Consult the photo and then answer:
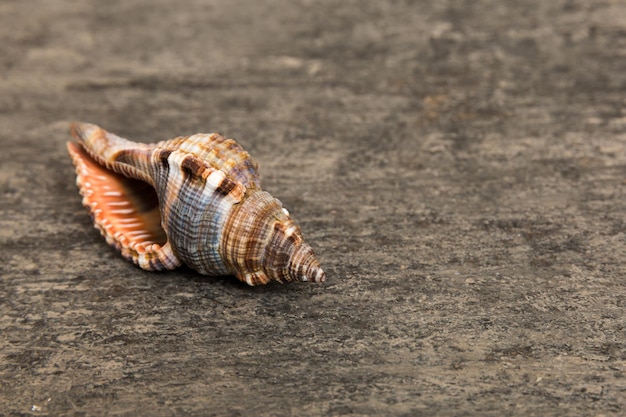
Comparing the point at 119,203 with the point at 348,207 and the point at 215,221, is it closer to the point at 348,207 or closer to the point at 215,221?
the point at 215,221

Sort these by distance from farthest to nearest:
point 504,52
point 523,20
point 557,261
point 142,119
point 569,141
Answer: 1. point 523,20
2. point 504,52
3. point 142,119
4. point 569,141
5. point 557,261

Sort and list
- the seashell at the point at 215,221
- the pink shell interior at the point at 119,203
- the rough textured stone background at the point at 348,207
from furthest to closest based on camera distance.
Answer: the pink shell interior at the point at 119,203, the seashell at the point at 215,221, the rough textured stone background at the point at 348,207

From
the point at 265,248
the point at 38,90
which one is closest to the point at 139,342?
the point at 265,248

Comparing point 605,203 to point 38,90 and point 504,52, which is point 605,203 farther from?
point 38,90

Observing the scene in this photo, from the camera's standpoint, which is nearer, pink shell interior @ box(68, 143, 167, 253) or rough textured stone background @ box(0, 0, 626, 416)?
rough textured stone background @ box(0, 0, 626, 416)

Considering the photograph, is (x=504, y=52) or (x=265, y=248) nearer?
(x=265, y=248)
